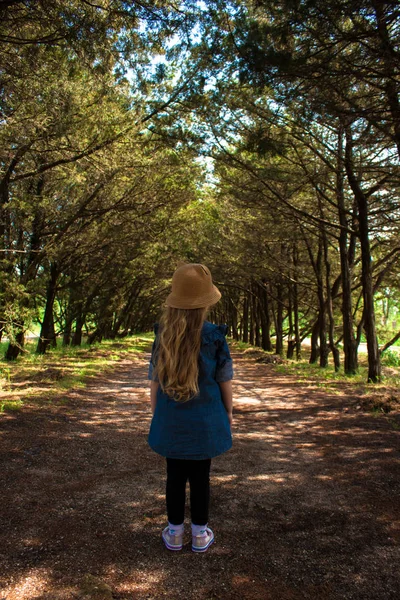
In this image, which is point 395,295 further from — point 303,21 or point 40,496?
point 40,496

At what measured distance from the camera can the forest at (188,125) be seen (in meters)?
5.79

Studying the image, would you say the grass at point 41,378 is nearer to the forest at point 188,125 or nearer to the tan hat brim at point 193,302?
the forest at point 188,125

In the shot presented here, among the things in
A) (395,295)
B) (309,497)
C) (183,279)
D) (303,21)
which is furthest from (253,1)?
(395,295)

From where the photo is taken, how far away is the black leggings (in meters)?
2.92

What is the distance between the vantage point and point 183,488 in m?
2.94

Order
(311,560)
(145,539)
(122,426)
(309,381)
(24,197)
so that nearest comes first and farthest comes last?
(311,560) < (145,539) < (122,426) < (24,197) < (309,381)

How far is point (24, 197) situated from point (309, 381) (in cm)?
871

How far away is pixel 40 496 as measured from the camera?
3.75 metres

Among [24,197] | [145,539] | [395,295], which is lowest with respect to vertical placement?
[145,539]

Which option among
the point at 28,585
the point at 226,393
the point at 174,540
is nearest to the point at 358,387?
the point at 226,393

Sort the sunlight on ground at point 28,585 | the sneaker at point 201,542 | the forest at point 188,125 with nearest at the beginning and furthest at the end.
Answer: the sunlight on ground at point 28,585
the sneaker at point 201,542
the forest at point 188,125

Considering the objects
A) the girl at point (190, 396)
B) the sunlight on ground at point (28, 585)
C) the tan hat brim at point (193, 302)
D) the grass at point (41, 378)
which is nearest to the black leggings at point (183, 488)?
the girl at point (190, 396)

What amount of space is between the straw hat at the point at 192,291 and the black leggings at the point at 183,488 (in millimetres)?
1045

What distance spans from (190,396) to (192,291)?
70cm
